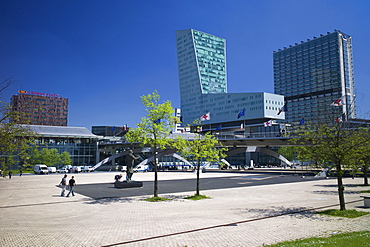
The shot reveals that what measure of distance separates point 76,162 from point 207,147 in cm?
8076

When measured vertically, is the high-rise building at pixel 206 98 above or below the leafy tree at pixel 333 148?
above

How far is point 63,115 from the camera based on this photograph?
7520 inches

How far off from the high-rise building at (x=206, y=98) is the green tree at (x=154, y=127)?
94931 mm

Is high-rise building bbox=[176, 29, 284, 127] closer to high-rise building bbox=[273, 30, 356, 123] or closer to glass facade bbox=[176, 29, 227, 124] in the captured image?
glass facade bbox=[176, 29, 227, 124]

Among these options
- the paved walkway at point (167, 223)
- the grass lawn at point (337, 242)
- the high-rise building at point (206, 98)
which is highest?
the high-rise building at point (206, 98)

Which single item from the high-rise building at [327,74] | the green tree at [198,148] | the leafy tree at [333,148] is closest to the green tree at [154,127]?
the green tree at [198,148]

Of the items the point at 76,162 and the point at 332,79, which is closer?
the point at 76,162

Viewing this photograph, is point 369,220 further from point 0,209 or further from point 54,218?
point 0,209

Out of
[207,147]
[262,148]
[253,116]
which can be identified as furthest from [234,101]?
[207,147]

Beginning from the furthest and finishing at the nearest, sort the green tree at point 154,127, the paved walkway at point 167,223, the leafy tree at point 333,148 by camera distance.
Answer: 1. the green tree at point 154,127
2. the leafy tree at point 333,148
3. the paved walkway at point 167,223

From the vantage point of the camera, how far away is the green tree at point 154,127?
76.2 ft

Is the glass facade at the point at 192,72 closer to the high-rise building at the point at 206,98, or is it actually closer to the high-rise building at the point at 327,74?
the high-rise building at the point at 206,98

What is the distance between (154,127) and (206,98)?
5371 inches

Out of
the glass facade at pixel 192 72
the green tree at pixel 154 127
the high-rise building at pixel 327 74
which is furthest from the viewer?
the high-rise building at pixel 327 74
